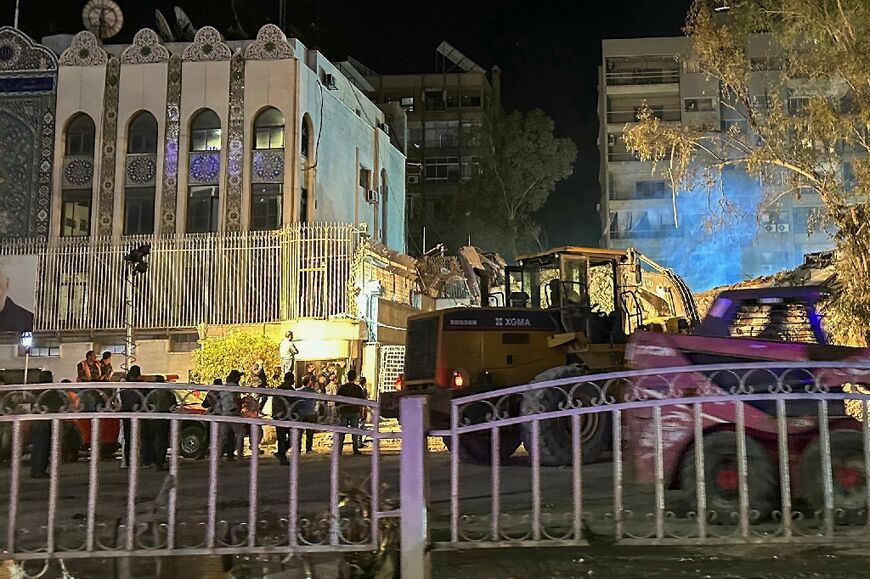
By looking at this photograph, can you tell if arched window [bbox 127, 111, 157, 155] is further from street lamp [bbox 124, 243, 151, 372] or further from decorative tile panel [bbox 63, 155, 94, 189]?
street lamp [bbox 124, 243, 151, 372]

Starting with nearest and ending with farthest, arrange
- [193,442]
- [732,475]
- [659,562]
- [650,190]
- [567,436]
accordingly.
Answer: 1. [659,562]
2. [732,475]
3. [567,436]
4. [193,442]
5. [650,190]

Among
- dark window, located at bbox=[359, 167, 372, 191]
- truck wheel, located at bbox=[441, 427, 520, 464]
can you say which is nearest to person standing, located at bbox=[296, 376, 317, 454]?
truck wheel, located at bbox=[441, 427, 520, 464]

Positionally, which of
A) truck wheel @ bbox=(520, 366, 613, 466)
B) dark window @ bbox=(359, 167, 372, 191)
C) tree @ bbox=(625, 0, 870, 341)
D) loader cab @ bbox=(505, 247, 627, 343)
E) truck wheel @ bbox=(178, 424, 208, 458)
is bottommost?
truck wheel @ bbox=(178, 424, 208, 458)

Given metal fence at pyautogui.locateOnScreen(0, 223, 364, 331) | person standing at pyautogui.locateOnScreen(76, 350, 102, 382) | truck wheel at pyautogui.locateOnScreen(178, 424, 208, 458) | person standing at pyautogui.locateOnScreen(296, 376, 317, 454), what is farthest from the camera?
metal fence at pyautogui.locateOnScreen(0, 223, 364, 331)

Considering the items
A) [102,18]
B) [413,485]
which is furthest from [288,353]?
[413,485]

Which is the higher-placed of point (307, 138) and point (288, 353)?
point (307, 138)

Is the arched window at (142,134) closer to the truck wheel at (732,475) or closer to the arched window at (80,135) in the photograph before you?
the arched window at (80,135)

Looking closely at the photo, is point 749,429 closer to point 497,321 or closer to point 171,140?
point 497,321

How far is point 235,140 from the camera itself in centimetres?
2555

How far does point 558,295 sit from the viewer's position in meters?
14.0

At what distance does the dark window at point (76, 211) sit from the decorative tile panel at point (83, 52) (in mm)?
4145

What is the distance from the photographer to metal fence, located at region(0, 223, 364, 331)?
22984 mm

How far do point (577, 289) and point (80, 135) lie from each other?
19.2 meters

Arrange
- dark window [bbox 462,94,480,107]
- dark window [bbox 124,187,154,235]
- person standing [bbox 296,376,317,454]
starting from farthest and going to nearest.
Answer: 1. dark window [bbox 462,94,480,107]
2. dark window [bbox 124,187,154,235]
3. person standing [bbox 296,376,317,454]
